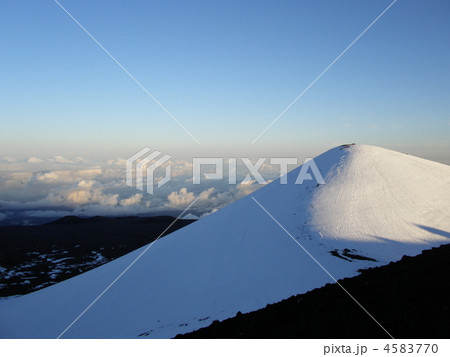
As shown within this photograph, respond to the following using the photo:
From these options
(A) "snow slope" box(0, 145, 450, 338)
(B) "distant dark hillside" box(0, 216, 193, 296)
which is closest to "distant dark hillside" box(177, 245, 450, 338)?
(A) "snow slope" box(0, 145, 450, 338)

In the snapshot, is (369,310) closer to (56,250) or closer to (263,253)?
(263,253)

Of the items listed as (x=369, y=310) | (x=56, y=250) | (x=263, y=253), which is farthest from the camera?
(x=56, y=250)

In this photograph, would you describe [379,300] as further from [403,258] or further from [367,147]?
[367,147]

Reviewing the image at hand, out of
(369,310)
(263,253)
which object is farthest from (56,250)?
(369,310)

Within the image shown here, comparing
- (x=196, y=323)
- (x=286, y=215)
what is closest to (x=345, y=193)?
(x=286, y=215)

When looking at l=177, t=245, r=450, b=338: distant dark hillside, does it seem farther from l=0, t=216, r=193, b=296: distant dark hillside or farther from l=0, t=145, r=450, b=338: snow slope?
l=0, t=216, r=193, b=296: distant dark hillside

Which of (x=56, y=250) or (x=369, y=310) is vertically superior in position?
(x=369, y=310)

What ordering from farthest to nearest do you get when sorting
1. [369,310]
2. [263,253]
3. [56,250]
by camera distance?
[56,250] < [263,253] < [369,310]
